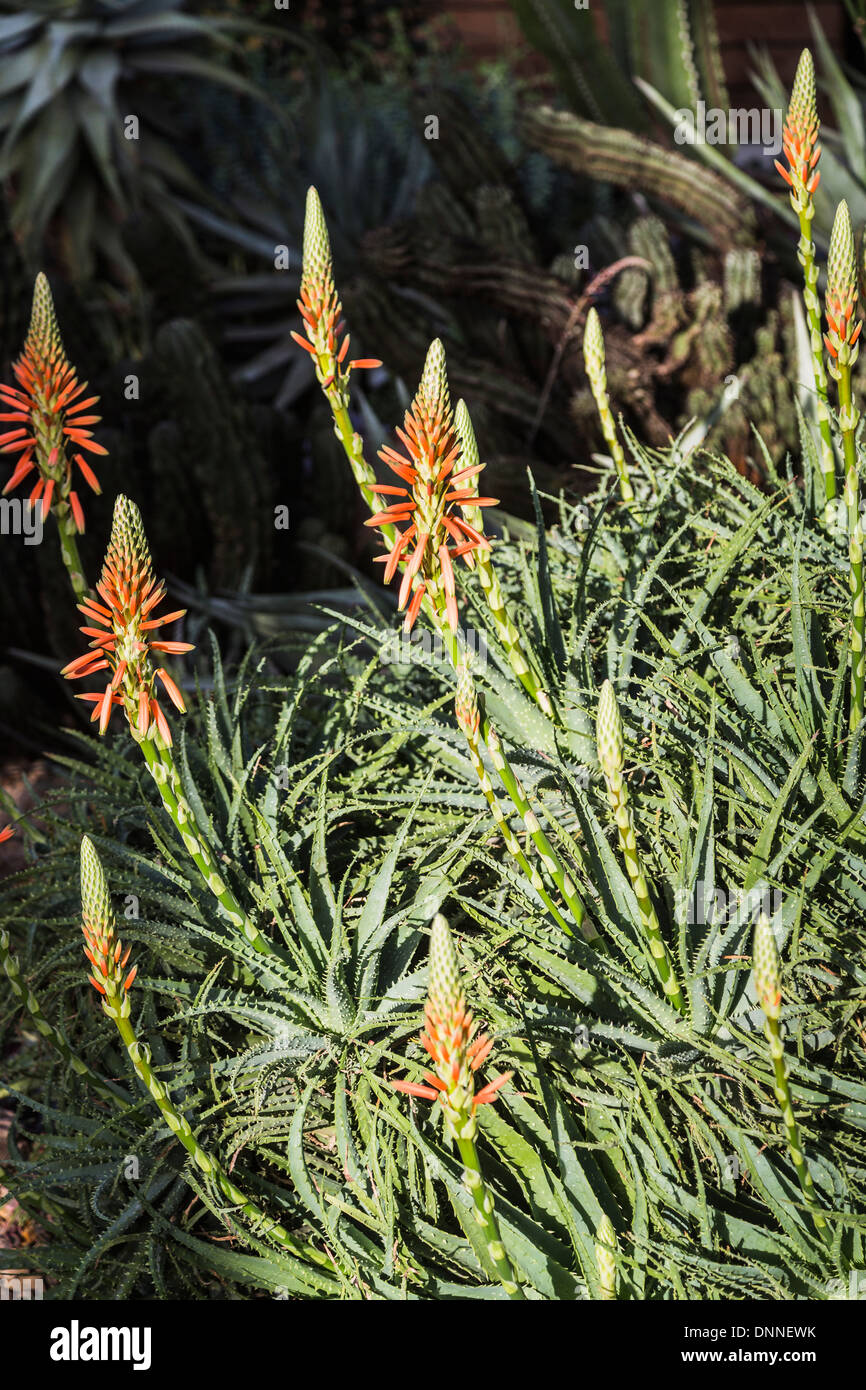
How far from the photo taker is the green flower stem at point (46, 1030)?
1513 mm

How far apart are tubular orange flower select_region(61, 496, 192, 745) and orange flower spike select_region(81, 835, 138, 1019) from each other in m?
0.19

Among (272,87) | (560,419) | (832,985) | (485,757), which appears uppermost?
(272,87)

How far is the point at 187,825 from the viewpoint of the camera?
58.1 inches

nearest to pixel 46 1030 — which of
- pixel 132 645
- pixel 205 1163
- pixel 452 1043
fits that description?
pixel 205 1163

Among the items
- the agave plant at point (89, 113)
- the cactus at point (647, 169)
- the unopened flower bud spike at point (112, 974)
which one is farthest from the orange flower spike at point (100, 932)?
the agave plant at point (89, 113)

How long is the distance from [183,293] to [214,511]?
50.3 inches

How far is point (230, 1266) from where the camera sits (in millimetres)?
1571

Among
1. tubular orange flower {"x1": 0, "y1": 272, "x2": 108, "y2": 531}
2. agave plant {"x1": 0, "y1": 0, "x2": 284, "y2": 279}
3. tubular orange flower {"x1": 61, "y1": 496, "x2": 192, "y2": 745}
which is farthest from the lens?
agave plant {"x1": 0, "y1": 0, "x2": 284, "y2": 279}

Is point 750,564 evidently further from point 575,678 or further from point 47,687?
point 47,687

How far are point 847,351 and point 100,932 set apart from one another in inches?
42.1

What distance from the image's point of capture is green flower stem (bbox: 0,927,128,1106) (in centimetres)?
151

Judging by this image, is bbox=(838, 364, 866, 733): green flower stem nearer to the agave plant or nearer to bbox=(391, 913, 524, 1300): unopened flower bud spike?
bbox=(391, 913, 524, 1300): unopened flower bud spike

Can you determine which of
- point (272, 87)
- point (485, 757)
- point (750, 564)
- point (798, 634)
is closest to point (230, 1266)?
point (485, 757)

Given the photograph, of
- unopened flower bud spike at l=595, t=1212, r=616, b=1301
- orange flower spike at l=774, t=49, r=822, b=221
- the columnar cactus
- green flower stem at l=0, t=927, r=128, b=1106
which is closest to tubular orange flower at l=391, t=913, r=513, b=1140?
unopened flower bud spike at l=595, t=1212, r=616, b=1301
